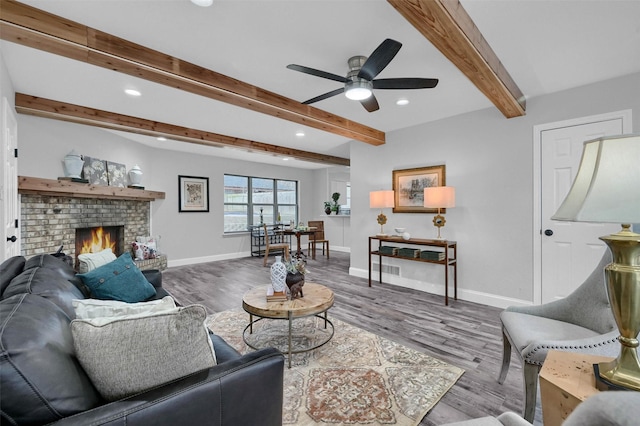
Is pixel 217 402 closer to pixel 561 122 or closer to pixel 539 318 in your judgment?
pixel 539 318

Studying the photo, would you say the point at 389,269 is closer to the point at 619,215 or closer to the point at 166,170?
the point at 619,215

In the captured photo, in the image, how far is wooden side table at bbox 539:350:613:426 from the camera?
3.03 feet

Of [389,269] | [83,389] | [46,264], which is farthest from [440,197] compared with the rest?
[46,264]

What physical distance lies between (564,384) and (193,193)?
6.44 metres

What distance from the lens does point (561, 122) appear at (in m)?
3.00

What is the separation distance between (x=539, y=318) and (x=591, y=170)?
1.25 meters

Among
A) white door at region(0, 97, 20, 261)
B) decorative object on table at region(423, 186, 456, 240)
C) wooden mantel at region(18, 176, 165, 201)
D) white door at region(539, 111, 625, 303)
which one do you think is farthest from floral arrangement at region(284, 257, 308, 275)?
wooden mantel at region(18, 176, 165, 201)

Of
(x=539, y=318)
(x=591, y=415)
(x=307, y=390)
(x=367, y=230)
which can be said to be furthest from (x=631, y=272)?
(x=367, y=230)

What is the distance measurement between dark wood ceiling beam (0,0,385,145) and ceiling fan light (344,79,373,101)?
101 cm

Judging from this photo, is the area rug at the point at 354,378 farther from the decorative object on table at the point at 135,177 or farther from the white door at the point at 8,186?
the decorative object on table at the point at 135,177

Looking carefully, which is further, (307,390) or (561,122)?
(561,122)

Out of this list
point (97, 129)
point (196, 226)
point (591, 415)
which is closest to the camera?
point (591, 415)

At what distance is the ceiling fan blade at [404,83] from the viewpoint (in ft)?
7.29

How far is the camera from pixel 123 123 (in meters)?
3.78
